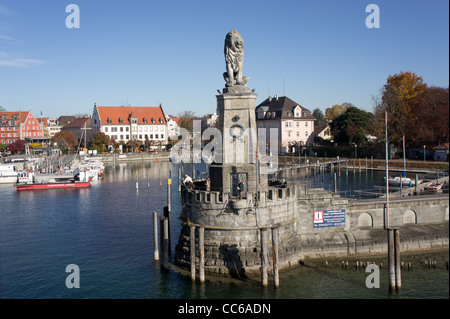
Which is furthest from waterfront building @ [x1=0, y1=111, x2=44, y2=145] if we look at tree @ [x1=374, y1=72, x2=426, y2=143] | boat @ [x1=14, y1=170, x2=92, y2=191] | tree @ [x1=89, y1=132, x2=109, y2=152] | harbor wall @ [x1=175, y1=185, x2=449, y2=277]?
harbor wall @ [x1=175, y1=185, x2=449, y2=277]

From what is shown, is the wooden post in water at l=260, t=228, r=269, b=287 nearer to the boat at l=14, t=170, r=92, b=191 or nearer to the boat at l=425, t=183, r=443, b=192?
the boat at l=425, t=183, r=443, b=192

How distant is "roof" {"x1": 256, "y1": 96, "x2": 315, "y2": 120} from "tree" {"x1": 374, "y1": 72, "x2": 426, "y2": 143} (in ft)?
89.3

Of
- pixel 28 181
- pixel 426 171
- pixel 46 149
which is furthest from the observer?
pixel 46 149

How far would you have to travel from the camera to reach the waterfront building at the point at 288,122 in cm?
11281

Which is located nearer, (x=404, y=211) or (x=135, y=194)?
(x=404, y=211)

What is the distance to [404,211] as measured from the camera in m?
34.4

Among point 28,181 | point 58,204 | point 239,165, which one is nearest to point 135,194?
point 58,204

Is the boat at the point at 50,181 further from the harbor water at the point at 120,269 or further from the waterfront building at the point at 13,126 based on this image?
the waterfront building at the point at 13,126

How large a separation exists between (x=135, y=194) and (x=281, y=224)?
134 ft

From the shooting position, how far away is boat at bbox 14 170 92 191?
77.1 meters

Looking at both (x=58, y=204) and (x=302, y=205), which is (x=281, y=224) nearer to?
(x=302, y=205)

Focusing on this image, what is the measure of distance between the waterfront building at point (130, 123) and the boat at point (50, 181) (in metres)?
65.1
